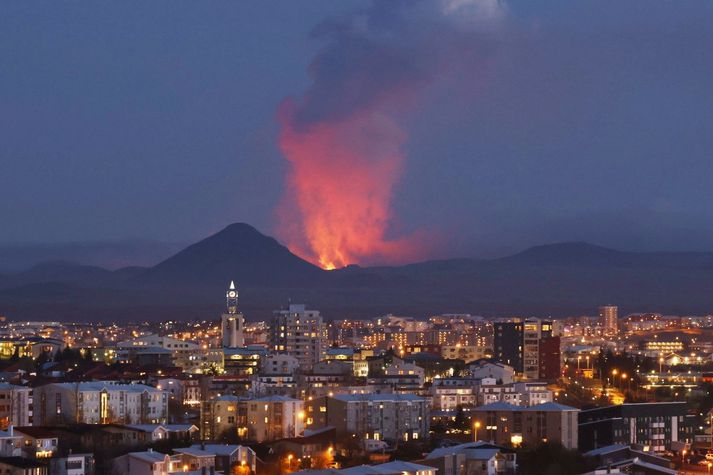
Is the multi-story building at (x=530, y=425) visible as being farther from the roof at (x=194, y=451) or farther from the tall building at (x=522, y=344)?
the tall building at (x=522, y=344)

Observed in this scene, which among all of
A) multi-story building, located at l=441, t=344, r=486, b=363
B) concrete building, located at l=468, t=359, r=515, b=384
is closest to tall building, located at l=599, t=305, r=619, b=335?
multi-story building, located at l=441, t=344, r=486, b=363

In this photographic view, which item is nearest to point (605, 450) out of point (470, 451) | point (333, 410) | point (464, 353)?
point (470, 451)

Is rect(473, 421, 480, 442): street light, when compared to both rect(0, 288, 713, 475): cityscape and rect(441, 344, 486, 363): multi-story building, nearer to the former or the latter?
rect(0, 288, 713, 475): cityscape

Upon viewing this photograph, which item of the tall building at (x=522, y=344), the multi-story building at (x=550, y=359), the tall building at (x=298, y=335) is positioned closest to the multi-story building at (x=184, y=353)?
the tall building at (x=298, y=335)

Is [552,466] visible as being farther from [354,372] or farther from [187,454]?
[354,372]

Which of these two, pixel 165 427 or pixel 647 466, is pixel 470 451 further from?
pixel 165 427

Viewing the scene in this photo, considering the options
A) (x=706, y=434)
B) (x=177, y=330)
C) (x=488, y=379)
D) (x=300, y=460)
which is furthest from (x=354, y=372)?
(x=177, y=330)
